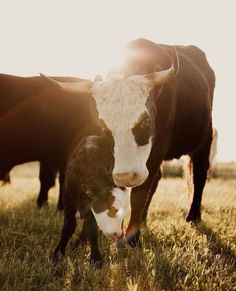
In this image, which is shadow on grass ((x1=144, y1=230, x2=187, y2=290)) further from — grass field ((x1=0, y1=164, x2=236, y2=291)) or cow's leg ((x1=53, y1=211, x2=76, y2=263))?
cow's leg ((x1=53, y1=211, x2=76, y2=263))

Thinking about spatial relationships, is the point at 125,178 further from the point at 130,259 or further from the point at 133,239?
the point at 133,239

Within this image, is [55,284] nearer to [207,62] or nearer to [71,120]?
[71,120]

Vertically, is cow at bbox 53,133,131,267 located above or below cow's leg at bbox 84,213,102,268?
above

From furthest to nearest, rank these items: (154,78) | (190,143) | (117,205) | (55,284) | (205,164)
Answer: (205,164) → (190,143) → (154,78) → (117,205) → (55,284)

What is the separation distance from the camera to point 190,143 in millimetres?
6285

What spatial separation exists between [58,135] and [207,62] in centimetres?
326

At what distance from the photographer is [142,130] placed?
4000 mm

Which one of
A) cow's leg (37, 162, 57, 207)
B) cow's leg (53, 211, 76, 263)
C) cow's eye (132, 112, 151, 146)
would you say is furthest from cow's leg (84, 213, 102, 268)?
cow's leg (37, 162, 57, 207)

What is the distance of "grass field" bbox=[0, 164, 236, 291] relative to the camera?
336 centimetres

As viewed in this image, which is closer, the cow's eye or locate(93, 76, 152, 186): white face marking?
locate(93, 76, 152, 186): white face marking

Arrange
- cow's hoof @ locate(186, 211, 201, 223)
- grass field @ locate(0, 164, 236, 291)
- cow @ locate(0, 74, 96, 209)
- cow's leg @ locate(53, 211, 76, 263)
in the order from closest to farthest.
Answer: grass field @ locate(0, 164, 236, 291), cow's leg @ locate(53, 211, 76, 263), cow @ locate(0, 74, 96, 209), cow's hoof @ locate(186, 211, 201, 223)

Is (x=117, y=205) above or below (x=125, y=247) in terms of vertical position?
above

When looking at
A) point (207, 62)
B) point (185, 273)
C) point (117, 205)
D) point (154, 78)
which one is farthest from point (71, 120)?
point (207, 62)

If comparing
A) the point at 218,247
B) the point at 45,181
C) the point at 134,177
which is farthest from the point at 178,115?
the point at 45,181
